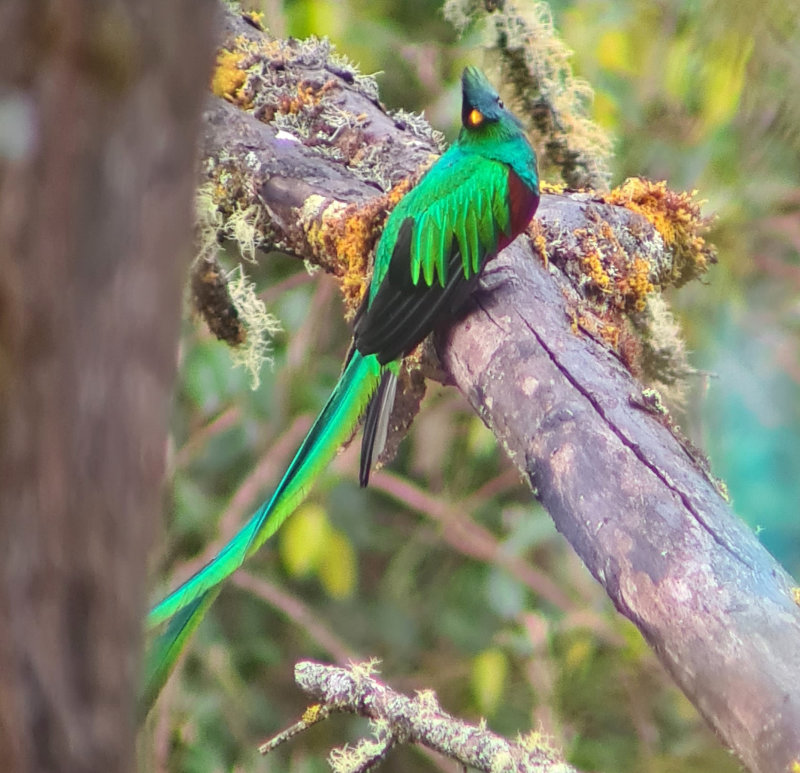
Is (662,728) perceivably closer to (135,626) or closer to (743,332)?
(743,332)

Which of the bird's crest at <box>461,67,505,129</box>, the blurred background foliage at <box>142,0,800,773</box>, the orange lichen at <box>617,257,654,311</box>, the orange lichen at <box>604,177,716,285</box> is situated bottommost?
the blurred background foliage at <box>142,0,800,773</box>

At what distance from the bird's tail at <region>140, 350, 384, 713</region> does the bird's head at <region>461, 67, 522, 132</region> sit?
0.41 metres

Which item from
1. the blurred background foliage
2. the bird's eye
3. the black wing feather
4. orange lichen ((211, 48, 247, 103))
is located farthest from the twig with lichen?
orange lichen ((211, 48, 247, 103))

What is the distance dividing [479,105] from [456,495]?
1.72 meters

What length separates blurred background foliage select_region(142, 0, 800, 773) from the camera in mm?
2408

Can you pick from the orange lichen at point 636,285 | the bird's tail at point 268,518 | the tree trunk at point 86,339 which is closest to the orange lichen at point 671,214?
the orange lichen at point 636,285

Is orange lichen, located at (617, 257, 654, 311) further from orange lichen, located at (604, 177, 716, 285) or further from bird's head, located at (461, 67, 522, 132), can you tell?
bird's head, located at (461, 67, 522, 132)

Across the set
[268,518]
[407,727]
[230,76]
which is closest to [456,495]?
[230,76]

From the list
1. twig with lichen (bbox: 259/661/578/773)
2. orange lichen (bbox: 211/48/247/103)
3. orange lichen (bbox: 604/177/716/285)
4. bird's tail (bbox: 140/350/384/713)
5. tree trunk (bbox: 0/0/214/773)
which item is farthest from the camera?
orange lichen (bbox: 211/48/247/103)

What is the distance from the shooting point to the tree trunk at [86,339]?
12.9 inches

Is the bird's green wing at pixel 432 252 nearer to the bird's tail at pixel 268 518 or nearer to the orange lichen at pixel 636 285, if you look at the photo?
the bird's tail at pixel 268 518

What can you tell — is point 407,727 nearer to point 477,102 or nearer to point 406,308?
point 406,308

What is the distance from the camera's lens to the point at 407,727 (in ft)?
3.57

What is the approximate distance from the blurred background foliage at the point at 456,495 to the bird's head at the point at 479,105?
0.62 metres
